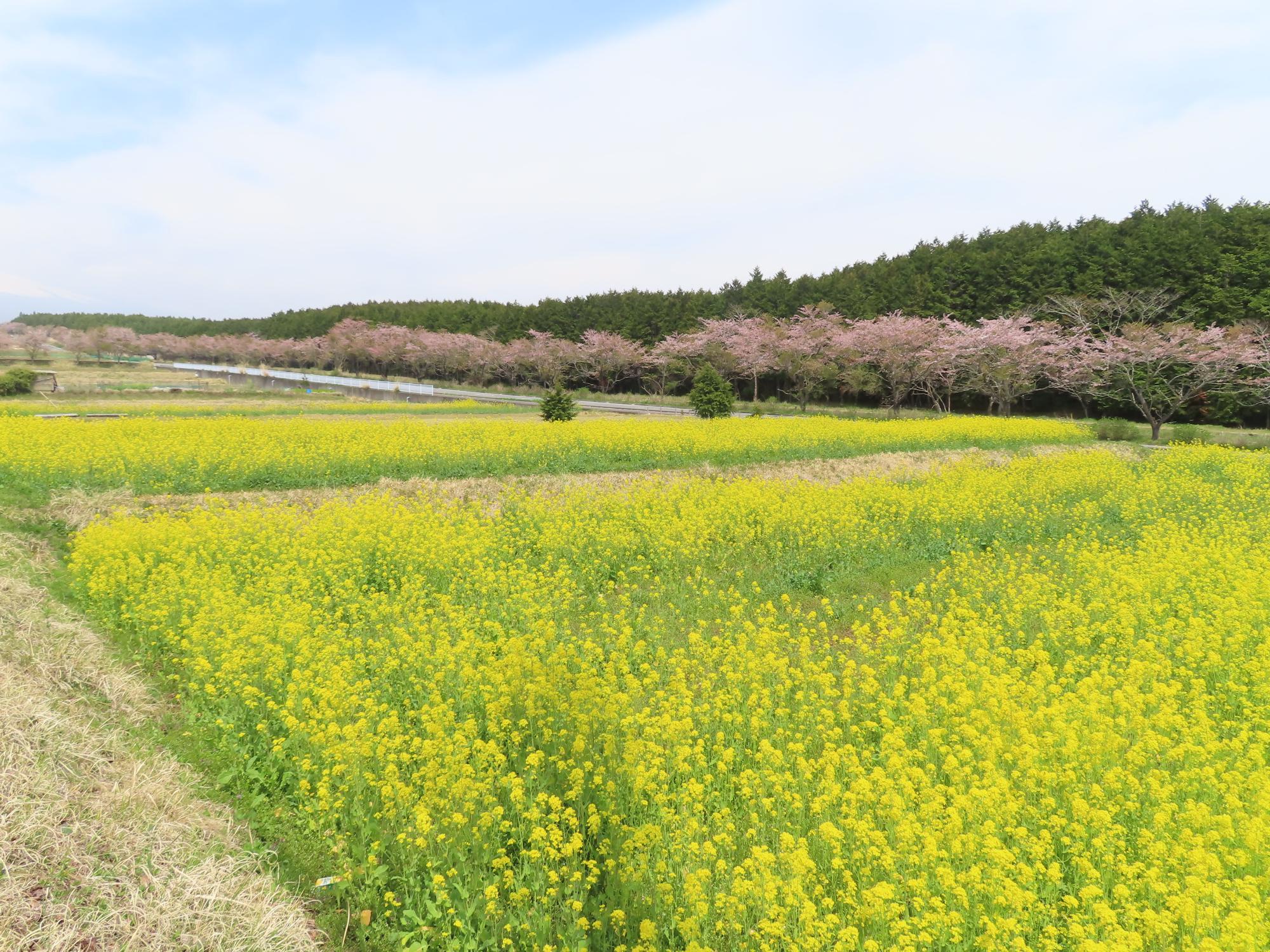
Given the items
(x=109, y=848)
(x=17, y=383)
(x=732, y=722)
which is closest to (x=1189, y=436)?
(x=732, y=722)

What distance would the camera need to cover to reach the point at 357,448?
1697 cm

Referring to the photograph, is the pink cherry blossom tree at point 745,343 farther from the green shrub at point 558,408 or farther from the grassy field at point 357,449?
the grassy field at point 357,449

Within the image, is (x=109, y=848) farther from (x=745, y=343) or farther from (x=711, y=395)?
(x=745, y=343)

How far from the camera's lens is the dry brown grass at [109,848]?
3.60m

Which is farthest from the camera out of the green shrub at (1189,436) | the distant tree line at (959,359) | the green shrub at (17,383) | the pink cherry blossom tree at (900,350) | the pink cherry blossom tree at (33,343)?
the pink cherry blossom tree at (33,343)

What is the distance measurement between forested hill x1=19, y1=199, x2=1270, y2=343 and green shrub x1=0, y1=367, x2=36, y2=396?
43.2 metres

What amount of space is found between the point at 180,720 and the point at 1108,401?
4878cm

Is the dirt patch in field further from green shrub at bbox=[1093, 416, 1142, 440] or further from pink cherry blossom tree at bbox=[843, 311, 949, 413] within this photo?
pink cherry blossom tree at bbox=[843, 311, 949, 413]

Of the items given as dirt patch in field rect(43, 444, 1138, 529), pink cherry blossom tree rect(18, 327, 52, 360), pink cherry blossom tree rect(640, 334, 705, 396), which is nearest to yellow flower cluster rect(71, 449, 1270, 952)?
dirt patch in field rect(43, 444, 1138, 529)

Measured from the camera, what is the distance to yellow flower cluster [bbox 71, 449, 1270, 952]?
12.4ft

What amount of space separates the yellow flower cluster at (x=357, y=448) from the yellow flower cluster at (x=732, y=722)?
345 centimetres

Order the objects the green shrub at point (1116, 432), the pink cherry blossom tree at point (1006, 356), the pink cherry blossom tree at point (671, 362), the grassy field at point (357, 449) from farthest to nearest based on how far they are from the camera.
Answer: the pink cherry blossom tree at point (671, 362) < the pink cherry blossom tree at point (1006, 356) < the green shrub at point (1116, 432) < the grassy field at point (357, 449)

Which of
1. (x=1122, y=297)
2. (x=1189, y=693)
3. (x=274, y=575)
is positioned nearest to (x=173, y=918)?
(x=274, y=575)

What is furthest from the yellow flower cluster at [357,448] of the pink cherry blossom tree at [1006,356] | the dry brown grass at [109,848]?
the pink cherry blossom tree at [1006,356]
